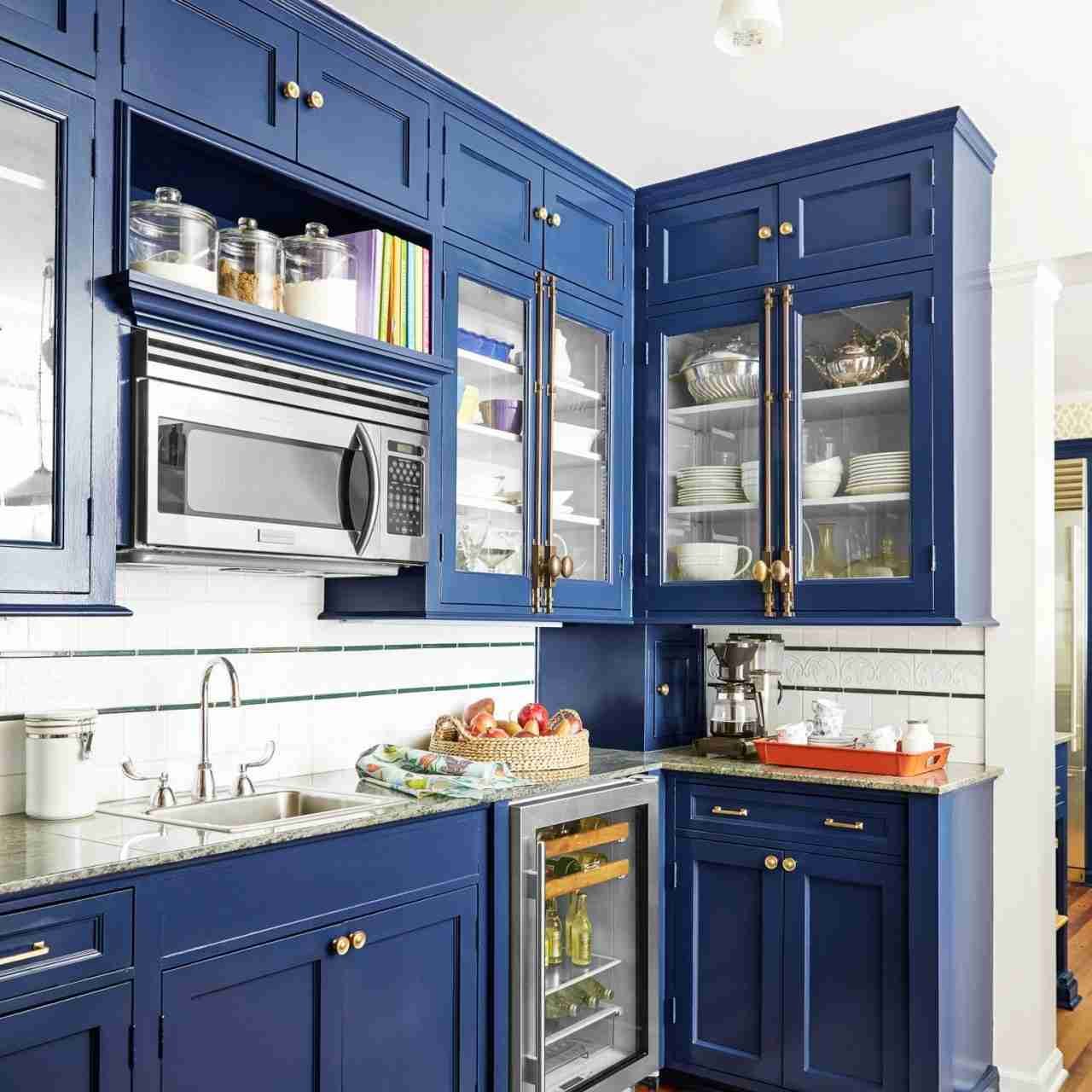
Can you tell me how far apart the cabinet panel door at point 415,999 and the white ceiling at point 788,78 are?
6.23ft

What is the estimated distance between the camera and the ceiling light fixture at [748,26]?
6.56 feet

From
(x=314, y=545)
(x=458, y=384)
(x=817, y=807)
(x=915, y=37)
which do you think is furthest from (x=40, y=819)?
(x=915, y=37)

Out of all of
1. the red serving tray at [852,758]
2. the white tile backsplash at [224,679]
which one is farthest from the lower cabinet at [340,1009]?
the red serving tray at [852,758]

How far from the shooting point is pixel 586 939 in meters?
3.01

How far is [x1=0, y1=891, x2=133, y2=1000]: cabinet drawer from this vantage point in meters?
1.66

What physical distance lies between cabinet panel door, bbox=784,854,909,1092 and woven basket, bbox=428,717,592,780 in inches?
25.9

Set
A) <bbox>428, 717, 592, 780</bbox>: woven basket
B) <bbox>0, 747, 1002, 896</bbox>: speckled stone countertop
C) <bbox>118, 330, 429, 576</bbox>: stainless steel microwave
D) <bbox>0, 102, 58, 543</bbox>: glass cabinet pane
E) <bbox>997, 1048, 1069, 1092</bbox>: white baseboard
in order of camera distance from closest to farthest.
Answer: <bbox>0, 747, 1002, 896</bbox>: speckled stone countertop
<bbox>0, 102, 58, 543</bbox>: glass cabinet pane
<bbox>118, 330, 429, 576</bbox>: stainless steel microwave
<bbox>428, 717, 592, 780</bbox>: woven basket
<bbox>997, 1048, 1069, 1092</bbox>: white baseboard

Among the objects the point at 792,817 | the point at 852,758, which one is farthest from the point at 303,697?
the point at 852,758

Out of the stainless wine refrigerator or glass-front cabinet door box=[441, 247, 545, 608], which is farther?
glass-front cabinet door box=[441, 247, 545, 608]

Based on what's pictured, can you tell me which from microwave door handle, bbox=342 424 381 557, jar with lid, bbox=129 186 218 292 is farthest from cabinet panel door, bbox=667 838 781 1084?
jar with lid, bbox=129 186 218 292

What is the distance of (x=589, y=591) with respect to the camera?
3281 mm

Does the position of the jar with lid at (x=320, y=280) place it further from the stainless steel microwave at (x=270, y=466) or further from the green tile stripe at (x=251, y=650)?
the green tile stripe at (x=251, y=650)

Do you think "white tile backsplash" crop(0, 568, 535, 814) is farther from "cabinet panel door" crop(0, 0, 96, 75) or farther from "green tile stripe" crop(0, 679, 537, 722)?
"cabinet panel door" crop(0, 0, 96, 75)

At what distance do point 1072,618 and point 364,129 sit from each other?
16.9 feet
